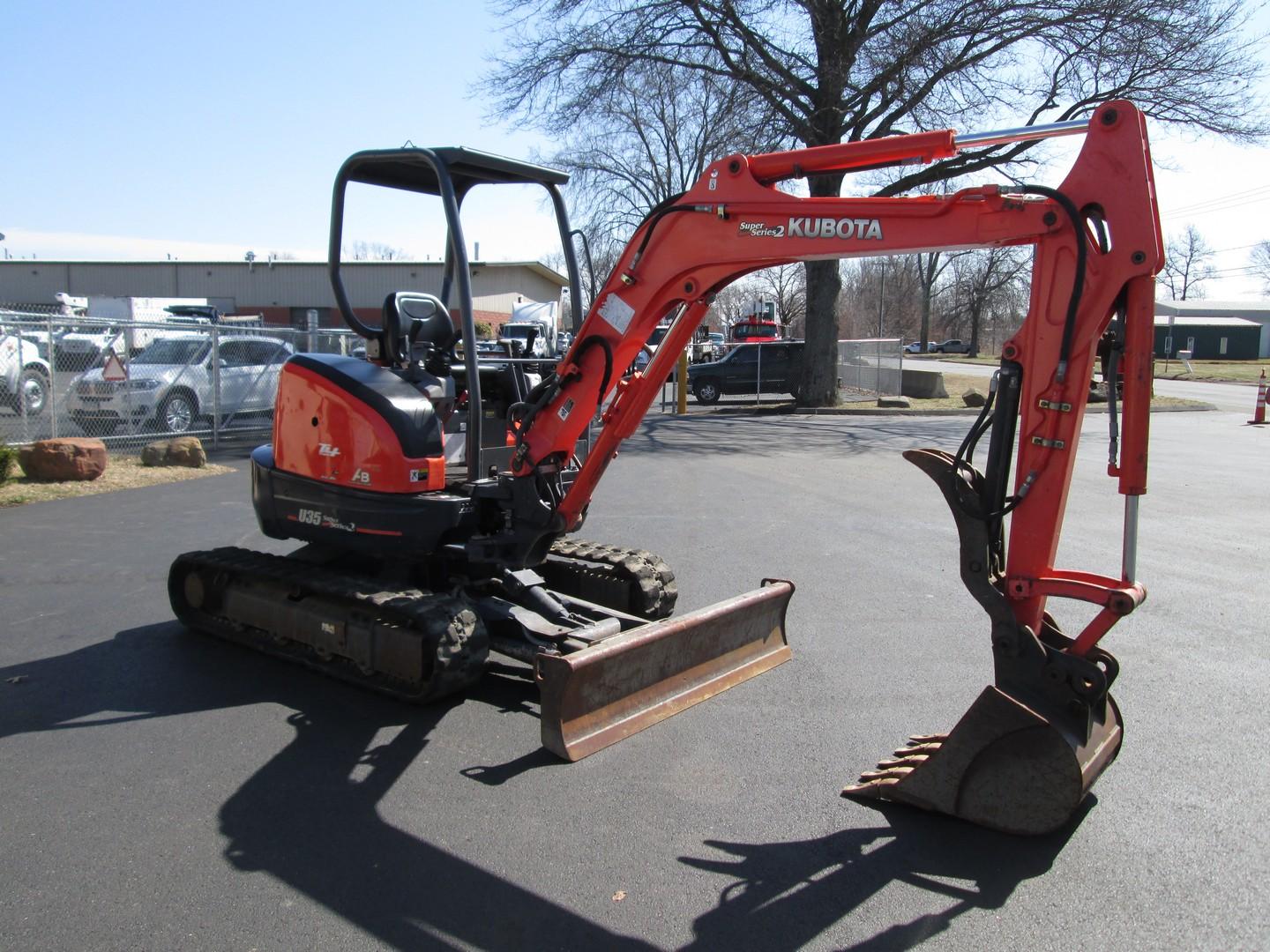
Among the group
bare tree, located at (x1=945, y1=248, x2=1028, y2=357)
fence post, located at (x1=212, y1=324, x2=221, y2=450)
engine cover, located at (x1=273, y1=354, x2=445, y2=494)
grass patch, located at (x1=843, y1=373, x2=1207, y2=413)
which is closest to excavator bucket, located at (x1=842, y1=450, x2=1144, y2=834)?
engine cover, located at (x1=273, y1=354, x2=445, y2=494)

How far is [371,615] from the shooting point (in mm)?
5391

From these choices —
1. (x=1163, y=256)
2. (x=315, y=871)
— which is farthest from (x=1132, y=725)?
(x=315, y=871)

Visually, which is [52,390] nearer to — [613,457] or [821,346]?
[613,457]

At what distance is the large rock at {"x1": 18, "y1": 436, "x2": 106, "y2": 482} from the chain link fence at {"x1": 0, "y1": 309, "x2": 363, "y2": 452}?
70.8 inches

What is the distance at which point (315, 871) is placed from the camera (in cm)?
370

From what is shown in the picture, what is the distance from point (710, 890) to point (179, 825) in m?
2.13

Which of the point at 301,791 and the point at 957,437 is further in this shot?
the point at 957,437

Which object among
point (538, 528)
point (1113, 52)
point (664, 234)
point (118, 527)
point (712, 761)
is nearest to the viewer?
point (712, 761)

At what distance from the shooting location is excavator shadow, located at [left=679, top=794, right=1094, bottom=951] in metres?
3.37

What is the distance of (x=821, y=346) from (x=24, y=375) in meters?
17.0

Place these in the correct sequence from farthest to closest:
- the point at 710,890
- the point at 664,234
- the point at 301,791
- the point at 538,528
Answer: the point at 538,528
the point at 664,234
the point at 301,791
the point at 710,890

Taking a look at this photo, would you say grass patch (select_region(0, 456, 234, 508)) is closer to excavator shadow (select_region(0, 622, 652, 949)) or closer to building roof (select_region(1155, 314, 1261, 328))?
excavator shadow (select_region(0, 622, 652, 949))

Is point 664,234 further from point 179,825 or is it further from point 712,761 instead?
point 179,825

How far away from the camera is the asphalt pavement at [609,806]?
3404mm
